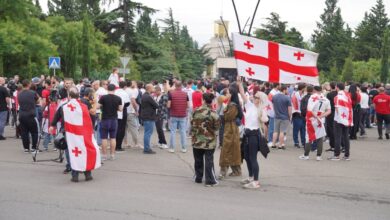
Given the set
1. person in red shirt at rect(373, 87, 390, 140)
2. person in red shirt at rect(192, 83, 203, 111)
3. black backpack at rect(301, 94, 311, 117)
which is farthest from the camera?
person in red shirt at rect(373, 87, 390, 140)

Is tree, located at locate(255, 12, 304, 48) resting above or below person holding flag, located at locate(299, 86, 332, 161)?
above

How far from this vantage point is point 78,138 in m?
9.70

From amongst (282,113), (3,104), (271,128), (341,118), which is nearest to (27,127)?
(3,104)

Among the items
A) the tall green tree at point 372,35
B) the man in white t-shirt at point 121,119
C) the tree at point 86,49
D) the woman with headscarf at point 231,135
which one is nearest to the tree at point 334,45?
the tall green tree at point 372,35

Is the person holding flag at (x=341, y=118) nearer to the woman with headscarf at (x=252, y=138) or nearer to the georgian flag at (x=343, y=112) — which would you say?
the georgian flag at (x=343, y=112)

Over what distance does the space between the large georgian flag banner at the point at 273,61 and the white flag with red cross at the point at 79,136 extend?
10.5 feet

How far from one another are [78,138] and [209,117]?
8.30 feet

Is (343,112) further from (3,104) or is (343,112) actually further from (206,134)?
(3,104)

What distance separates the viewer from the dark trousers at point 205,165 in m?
9.53

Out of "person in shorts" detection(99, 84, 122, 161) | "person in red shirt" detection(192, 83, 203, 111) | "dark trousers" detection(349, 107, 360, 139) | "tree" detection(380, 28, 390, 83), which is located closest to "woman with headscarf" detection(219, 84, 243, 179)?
"person in shorts" detection(99, 84, 122, 161)

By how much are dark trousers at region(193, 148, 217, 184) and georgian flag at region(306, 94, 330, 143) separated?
14.1ft

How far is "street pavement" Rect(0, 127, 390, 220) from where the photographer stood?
24.5 ft

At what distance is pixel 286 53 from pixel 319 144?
3.85 meters

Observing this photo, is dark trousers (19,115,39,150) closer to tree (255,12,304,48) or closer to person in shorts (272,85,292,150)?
person in shorts (272,85,292,150)
